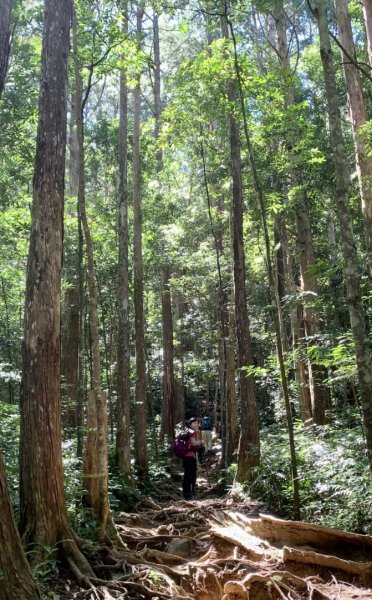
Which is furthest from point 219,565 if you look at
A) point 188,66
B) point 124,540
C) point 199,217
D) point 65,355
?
point 199,217

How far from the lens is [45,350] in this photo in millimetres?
5512

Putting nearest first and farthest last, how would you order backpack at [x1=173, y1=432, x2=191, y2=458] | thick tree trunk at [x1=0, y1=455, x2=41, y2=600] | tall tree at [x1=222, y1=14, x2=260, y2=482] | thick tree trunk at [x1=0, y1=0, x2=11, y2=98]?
thick tree trunk at [x1=0, y1=455, x2=41, y2=600]
thick tree trunk at [x1=0, y1=0, x2=11, y2=98]
tall tree at [x1=222, y1=14, x2=260, y2=482]
backpack at [x1=173, y1=432, x2=191, y2=458]

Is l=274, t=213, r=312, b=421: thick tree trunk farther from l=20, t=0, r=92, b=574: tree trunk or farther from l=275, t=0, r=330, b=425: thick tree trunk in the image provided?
l=20, t=0, r=92, b=574: tree trunk

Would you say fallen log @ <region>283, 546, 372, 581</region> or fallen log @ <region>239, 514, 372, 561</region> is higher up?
fallen log @ <region>239, 514, 372, 561</region>

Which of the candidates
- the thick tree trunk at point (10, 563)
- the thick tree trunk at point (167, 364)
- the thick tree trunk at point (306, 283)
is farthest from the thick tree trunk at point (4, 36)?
the thick tree trunk at point (167, 364)

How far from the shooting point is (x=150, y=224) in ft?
62.0

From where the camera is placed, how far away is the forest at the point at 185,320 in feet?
17.8

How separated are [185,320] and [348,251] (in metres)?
17.3

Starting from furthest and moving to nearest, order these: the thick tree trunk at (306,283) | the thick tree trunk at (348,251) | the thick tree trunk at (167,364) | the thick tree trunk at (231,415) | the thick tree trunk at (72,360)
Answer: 1. the thick tree trunk at (167,364)
2. the thick tree trunk at (72,360)
3. the thick tree trunk at (231,415)
4. the thick tree trunk at (306,283)
5. the thick tree trunk at (348,251)

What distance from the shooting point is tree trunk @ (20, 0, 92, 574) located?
17.4 ft

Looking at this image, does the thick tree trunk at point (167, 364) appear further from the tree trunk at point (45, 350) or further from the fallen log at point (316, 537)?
the tree trunk at point (45, 350)

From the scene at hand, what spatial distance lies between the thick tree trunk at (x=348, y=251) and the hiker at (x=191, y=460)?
5961 mm

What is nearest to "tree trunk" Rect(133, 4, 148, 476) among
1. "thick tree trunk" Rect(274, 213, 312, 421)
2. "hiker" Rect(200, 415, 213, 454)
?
"thick tree trunk" Rect(274, 213, 312, 421)

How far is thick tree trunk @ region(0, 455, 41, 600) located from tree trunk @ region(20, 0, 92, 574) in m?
1.27
